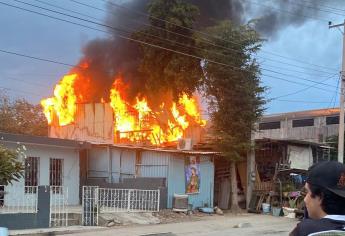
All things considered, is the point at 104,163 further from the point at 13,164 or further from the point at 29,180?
the point at 13,164

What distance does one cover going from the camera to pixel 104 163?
24109 mm

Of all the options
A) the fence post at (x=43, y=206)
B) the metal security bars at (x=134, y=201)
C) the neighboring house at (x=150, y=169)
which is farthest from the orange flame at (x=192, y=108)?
the fence post at (x=43, y=206)

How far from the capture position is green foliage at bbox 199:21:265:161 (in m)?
24.1

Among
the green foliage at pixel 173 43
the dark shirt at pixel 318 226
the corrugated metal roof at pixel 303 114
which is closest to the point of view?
the dark shirt at pixel 318 226

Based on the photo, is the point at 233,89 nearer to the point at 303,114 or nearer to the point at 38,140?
the point at 38,140

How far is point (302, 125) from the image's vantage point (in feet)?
161

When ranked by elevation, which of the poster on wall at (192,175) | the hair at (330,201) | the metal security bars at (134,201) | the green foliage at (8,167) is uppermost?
the hair at (330,201)

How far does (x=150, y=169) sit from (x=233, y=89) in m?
5.32

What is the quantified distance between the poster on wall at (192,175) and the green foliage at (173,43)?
17.5 feet

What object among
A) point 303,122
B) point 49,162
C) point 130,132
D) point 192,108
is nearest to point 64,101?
point 130,132

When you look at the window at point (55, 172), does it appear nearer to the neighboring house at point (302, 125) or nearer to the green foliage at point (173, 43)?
the green foliage at point (173, 43)

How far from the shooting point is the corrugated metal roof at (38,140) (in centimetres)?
1825

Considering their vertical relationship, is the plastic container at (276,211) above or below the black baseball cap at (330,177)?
below

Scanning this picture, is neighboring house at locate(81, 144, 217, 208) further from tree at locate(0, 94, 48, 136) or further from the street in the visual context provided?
tree at locate(0, 94, 48, 136)
